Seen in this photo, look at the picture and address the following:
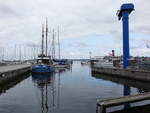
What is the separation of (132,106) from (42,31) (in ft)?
158

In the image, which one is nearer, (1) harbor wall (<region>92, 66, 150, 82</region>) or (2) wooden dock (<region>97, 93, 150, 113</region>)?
(2) wooden dock (<region>97, 93, 150, 113</region>)

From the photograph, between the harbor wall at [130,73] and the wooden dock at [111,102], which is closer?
the wooden dock at [111,102]

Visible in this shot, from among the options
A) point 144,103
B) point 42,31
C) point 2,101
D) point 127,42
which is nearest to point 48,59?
point 42,31

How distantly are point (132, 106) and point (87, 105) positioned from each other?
321 cm

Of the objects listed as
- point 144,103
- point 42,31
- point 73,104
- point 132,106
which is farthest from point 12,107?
point 42,31

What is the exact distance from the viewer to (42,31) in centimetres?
6072

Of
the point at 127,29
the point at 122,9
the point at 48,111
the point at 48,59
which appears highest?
the point at 122,9

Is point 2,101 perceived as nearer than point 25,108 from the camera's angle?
No

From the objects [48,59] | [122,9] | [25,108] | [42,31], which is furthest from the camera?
[42,31]

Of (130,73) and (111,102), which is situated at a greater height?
(130,73)

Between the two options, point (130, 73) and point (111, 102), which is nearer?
point (111, 102)

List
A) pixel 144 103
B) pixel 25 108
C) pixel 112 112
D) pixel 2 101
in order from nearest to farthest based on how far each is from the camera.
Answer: pixel 112 112 < pixel 25 108 < pixel 144 103 < pixel 2 101

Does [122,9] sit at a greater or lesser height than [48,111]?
greater

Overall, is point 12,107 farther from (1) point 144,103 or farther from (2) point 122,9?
(2) point 122,9
